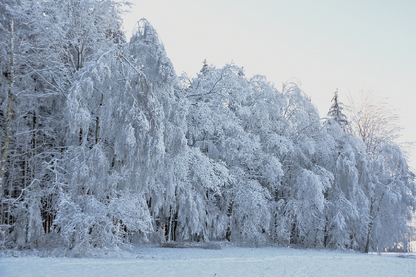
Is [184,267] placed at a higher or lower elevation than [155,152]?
lower

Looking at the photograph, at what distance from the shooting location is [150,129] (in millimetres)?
11125

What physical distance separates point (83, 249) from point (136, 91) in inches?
192

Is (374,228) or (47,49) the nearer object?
(47,49)

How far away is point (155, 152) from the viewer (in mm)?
10852

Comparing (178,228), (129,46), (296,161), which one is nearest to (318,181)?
(296,161)

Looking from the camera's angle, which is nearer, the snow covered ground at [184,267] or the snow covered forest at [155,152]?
the snow covered ground at [184,267]

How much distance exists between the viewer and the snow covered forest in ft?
34.9

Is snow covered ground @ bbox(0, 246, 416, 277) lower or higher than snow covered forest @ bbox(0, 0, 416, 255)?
lower

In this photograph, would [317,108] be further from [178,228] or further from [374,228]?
[178,228]

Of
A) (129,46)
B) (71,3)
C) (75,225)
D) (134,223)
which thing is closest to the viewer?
(75,225)

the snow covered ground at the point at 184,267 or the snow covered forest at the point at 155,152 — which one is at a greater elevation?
the snow covered forest at the point at 155,152

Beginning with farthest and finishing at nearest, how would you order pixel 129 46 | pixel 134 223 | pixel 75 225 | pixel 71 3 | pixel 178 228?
pixel 178 228 → pixel 71 3 → pixel 129 46 → pixel 134 223 → pixel 75 225

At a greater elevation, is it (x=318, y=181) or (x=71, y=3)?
(x=71, y=3)

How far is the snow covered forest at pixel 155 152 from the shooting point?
10.6m
